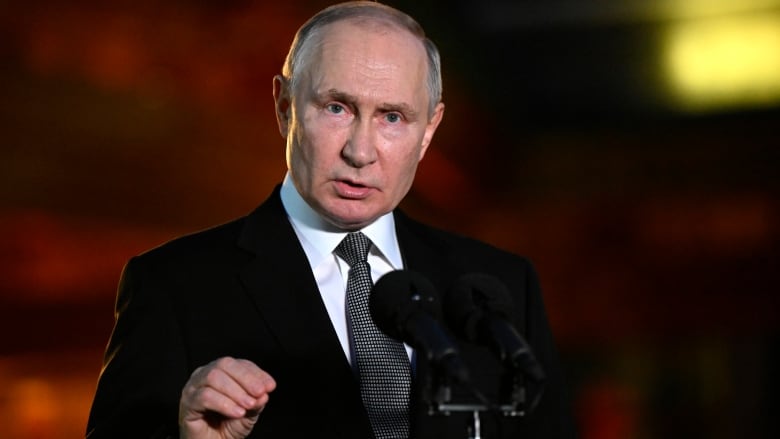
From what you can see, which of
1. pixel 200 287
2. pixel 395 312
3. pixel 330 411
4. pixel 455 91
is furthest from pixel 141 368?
pixel 455 91

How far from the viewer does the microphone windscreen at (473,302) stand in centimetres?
129

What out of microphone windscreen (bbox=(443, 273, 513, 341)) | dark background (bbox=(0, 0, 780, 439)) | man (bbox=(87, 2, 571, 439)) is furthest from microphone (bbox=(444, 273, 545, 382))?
dark background (bbox=(0, 0, 780, 439))

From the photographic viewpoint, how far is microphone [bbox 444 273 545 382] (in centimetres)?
123

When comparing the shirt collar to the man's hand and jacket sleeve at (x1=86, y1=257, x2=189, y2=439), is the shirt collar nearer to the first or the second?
jacket sleeve at (x1=86, y1=257, x2=189, y2=439)

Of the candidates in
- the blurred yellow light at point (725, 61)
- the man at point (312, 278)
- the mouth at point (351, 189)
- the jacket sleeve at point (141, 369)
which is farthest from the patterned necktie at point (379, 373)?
the blurred yellow light at point (725, 61)

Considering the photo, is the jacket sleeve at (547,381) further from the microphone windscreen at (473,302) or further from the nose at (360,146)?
the microphone windscreen at (473,302)

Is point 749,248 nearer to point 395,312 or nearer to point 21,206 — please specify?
point 21,206

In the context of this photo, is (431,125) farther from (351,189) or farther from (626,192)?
(626,192)

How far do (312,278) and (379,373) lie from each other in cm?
17

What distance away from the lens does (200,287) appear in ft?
5.80

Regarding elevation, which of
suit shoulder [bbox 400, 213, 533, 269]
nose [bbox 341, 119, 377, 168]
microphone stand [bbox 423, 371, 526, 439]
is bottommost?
microphone stand [bbox 423, 371, 526, 439]

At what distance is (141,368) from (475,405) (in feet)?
1.97

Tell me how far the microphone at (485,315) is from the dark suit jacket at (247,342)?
333mm

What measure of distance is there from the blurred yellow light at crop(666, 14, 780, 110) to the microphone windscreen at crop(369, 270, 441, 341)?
5295 mm
